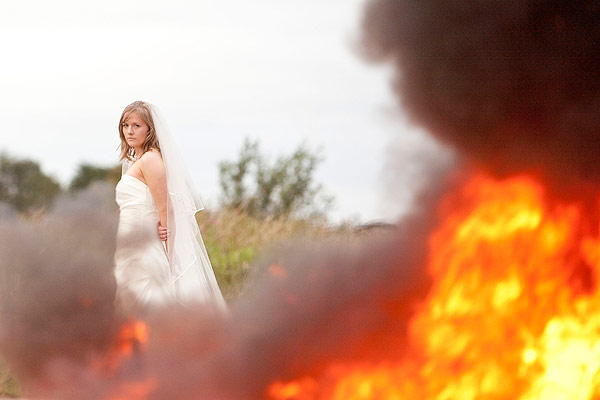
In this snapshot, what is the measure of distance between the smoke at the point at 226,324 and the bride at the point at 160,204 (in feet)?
3.64

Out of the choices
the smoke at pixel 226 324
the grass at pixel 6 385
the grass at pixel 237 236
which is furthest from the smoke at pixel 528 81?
the grass at pixel 237 236

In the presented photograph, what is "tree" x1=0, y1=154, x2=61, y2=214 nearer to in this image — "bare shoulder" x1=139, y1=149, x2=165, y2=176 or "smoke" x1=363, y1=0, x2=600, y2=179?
"bare shoulder" x1=139, y1=149, x2=165, y2=176

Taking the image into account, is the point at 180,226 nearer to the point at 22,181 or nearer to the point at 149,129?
the point at 149,129

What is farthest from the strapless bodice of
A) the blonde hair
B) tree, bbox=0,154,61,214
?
tree, bbox=0,154,61,214

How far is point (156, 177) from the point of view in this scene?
6.38m

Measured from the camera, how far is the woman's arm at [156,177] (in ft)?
20.9

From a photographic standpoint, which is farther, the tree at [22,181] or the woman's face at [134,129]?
the tree at [22,181]

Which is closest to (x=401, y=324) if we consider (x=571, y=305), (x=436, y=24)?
(x=571, y=305)

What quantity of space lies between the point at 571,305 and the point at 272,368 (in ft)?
5.30

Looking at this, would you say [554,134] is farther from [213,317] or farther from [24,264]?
[24,264]

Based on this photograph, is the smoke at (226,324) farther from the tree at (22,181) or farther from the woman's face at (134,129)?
the tree at (22,181)

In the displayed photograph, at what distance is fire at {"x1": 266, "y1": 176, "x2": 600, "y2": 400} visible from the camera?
165 inches

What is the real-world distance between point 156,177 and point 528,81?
3.19 m

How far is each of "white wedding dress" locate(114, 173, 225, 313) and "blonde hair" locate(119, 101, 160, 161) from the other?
0.22 meters
